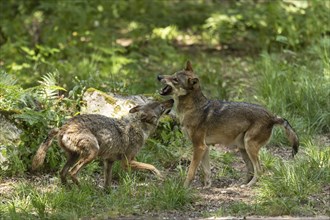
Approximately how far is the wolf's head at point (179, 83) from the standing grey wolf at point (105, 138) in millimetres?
258

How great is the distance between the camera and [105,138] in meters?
9.73

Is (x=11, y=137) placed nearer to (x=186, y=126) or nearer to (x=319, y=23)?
(x=186, y=126)

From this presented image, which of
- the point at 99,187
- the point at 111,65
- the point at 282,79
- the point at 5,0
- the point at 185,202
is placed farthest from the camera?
the point at 5,0

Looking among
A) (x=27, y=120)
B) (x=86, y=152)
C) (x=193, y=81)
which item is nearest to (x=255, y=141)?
(x=193, y=81)

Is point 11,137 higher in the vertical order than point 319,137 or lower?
higher

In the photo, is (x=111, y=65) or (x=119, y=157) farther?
(x=111, y=65)

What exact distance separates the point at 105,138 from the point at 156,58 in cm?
723

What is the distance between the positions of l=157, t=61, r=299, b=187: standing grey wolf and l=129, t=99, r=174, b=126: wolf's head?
0.48 ft

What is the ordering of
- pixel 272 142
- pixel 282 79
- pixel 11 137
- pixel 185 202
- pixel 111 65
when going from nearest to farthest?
pixel 185 202 < pixel 11 137 < pixel 272 142 < pixel 282 79 < pixel 111 65

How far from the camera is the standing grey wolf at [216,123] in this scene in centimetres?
994

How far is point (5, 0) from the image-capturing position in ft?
61.9

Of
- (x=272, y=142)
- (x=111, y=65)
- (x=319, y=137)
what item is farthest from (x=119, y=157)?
(x=111, y=65)

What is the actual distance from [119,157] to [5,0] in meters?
10.0

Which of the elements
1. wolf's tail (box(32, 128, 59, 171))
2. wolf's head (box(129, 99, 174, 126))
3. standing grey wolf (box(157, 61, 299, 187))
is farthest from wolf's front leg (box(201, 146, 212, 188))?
wolf's tail (box(32, 128, 59, 171))
